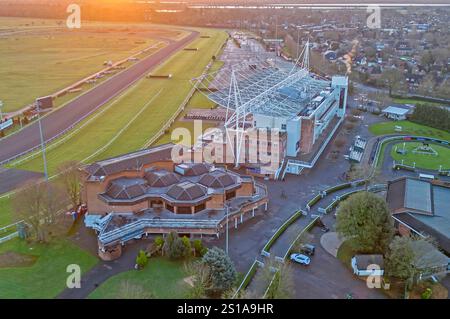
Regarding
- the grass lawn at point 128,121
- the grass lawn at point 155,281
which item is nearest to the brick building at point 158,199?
the grass lawn at point 155,281

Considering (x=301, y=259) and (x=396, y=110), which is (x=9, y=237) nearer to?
(x=301, y=259)

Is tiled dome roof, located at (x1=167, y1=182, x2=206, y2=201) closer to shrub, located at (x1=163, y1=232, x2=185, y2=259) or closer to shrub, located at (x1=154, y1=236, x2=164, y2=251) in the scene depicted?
shrub, located at (x1=154, y1=236, x2=164, y2=251)

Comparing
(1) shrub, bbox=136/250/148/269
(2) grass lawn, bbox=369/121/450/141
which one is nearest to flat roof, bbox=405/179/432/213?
(1) shrub, bbox=136/250/148/269

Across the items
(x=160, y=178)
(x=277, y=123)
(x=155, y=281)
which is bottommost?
(x=155, y=281)

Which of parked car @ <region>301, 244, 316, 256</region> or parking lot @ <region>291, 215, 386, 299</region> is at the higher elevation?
parked car @ <region>301, 244, 316, 256</region>

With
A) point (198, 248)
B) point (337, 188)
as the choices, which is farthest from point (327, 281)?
point (337, 188)

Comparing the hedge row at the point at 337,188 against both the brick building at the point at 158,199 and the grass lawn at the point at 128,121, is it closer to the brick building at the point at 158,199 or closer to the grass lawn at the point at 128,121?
the brick building at the point at 158,199
